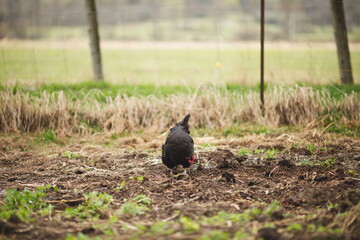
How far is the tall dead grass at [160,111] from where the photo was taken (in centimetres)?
732

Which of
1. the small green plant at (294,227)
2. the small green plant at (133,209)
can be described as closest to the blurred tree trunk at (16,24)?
the small green plant at (133,209)

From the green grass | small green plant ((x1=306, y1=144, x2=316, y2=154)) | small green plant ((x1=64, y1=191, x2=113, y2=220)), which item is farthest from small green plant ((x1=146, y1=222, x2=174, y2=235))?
the green grass

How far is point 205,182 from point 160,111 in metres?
3.53

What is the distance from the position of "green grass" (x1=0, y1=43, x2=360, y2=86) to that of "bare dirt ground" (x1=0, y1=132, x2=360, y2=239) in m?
2.75

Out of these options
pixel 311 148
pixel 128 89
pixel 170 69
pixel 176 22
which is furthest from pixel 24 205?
pixel 176 22

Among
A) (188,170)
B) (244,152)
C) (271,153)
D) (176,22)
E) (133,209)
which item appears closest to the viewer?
(133,209)

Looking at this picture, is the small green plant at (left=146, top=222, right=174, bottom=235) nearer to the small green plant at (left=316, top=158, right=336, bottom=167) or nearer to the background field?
the background field

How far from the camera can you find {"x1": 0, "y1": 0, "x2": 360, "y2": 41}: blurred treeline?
13.5 metres

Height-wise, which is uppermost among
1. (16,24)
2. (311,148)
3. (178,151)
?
(16,24)

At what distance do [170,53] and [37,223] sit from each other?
67.8ft

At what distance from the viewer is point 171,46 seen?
2172cm

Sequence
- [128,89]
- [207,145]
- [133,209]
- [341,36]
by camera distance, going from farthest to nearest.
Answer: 1. [341,36]
2. [128,89]
3. [207,145]
4. [133,209]

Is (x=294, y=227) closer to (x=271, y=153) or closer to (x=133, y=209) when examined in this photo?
(x=133, y=209)

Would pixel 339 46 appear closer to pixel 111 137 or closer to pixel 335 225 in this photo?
pixel 111 137
